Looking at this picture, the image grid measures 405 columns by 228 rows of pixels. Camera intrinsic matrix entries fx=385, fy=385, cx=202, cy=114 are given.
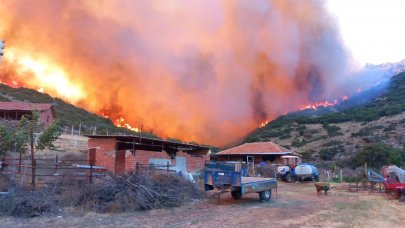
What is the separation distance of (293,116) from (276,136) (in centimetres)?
1980

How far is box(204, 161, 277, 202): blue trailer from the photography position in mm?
17125

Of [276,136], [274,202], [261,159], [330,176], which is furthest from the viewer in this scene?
[276,136]

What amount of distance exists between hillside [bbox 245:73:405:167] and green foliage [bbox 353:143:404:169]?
4060 mm

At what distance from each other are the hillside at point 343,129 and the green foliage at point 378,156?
406cm

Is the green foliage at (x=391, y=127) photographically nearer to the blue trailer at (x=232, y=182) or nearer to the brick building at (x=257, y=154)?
the brick building at (x=257, y=154)

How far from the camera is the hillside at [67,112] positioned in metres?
66.4

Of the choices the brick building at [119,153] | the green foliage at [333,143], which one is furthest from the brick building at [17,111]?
the green foliage at [333,143]

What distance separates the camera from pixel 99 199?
48.1 ft

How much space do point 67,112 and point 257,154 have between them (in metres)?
44.2

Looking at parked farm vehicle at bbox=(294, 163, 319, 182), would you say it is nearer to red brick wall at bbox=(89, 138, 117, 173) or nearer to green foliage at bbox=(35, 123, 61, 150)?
red brick wall at bbox=(89, 138, 117, 173)

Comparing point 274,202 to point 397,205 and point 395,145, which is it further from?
point 395,145

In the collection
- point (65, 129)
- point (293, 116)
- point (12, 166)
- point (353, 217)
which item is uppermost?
point (293, 116)

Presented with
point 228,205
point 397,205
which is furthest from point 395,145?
point 228,205

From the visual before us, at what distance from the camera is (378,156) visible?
43125mm
